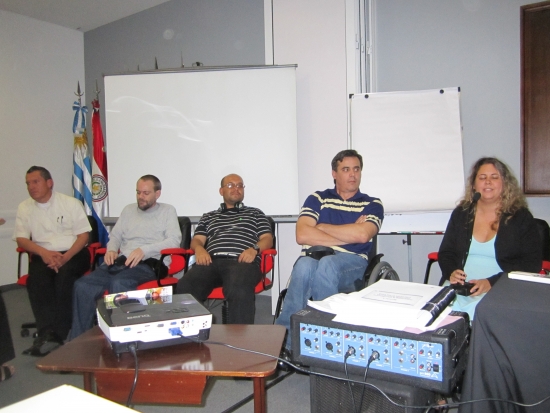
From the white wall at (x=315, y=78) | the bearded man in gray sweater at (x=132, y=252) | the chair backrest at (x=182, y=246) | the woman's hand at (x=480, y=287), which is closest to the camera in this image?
the woman's hand at (x=480, y=287)

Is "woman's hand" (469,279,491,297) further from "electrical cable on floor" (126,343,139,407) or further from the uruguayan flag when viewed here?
the uruguayan flag

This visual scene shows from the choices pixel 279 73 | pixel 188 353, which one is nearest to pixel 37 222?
pixel 279 73

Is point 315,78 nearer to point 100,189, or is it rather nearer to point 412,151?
point 412,151

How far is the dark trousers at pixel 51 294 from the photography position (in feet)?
9.87

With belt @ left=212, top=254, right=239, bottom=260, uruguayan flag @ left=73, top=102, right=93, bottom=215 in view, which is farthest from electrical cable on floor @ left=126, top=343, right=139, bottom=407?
uruguayan flag @ left=73, top=102, right=93, bottom=215

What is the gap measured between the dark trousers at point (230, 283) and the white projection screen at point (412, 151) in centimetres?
118

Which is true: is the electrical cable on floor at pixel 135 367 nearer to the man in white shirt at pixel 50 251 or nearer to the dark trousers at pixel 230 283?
the dark trousers at pixel 230 283

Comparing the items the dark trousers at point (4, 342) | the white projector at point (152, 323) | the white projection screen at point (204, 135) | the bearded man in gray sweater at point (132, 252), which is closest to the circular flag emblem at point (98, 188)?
the white projection screen at point (204, 135)

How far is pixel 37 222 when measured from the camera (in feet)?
10.9

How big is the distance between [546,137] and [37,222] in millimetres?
3748

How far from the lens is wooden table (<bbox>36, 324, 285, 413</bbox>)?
4.25 feet

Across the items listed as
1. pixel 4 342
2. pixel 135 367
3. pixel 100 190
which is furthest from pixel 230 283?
pixel 100 190

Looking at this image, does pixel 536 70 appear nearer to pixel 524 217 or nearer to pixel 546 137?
pixel 546 137

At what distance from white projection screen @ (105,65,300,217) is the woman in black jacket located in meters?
1.54
